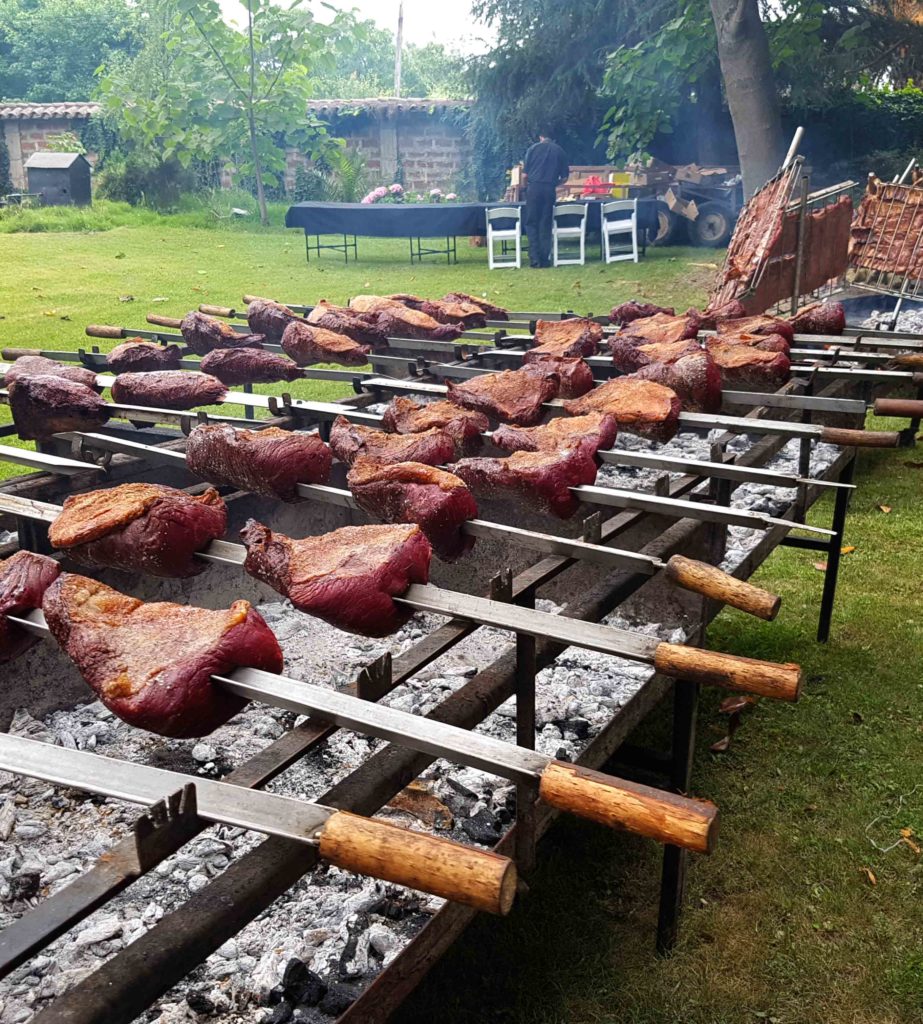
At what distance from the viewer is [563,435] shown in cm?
342

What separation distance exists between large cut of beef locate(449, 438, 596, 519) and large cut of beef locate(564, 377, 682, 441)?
593 mm

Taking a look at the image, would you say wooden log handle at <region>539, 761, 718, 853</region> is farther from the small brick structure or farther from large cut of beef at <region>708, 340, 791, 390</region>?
the small brick structure

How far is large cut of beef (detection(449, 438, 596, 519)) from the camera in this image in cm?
300

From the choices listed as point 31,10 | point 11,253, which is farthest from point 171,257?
point 31,10

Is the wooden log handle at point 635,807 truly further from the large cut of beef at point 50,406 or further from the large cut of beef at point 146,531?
the large cut of beef at point 50,406

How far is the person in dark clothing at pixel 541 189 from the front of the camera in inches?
689

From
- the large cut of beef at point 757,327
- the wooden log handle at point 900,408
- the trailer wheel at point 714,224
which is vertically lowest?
the wooden log handle at point 900,408

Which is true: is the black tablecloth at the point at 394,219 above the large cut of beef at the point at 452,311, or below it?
above

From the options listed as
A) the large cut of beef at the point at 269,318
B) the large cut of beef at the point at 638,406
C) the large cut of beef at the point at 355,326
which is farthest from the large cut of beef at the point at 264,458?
the large cut of beef at the point at 269,318

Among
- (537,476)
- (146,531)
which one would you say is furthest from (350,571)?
(537,476)

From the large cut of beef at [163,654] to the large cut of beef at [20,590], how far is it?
13 cm

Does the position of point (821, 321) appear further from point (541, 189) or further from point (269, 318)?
point (541, 189)

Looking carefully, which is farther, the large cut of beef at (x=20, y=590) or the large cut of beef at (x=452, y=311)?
the large cut of beef at (x=452, y=311)

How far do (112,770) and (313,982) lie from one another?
1017 mm
